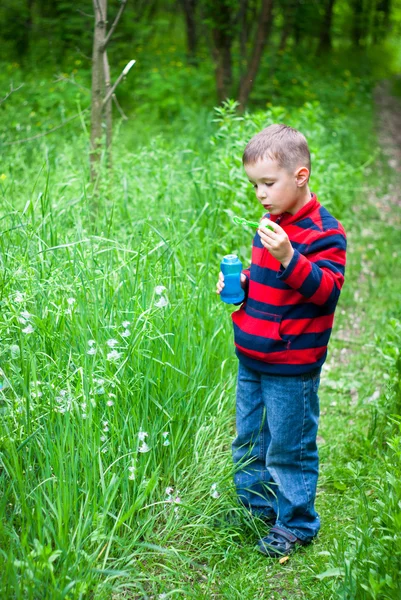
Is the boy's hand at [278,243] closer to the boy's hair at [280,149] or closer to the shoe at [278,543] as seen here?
the boy's hair at [280,149]

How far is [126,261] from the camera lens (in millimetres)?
2848

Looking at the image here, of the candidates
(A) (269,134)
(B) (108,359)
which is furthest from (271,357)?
(A) (269,134)

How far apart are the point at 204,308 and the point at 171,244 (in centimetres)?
35

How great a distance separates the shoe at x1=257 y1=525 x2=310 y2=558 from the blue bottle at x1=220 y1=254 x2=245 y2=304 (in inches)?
34.7

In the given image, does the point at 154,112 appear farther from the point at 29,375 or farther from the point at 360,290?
the point at 29,375

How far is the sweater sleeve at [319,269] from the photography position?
2129 mm

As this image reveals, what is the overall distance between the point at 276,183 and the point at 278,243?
0.25 m

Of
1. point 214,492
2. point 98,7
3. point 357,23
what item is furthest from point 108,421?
point 357,23

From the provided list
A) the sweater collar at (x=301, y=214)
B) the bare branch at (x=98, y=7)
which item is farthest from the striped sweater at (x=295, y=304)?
the bare branch at (x=98, y=7)

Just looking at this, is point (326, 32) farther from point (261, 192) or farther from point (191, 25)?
point (261, 192)

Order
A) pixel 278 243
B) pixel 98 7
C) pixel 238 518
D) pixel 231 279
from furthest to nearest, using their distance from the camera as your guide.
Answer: pixel 98 7
pixel 238 518
pixel 231 279
pixel 278 243

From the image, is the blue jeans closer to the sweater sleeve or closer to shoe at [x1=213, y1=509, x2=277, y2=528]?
shoe at [x1=213, y1=509, x2=277, y2=528]

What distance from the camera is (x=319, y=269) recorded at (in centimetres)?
217

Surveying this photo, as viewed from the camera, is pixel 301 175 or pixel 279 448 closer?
pixel 301 175
